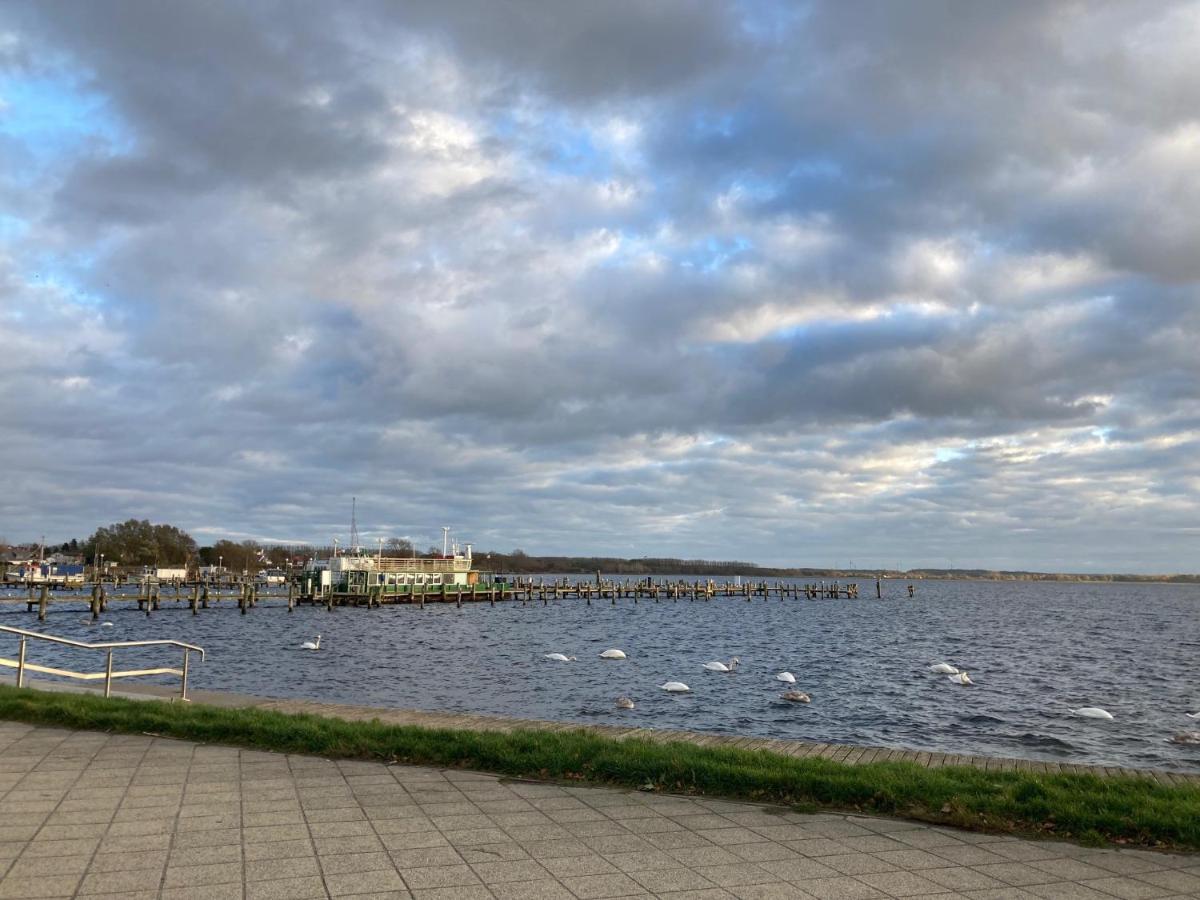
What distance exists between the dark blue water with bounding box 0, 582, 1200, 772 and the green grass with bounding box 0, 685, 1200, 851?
37.8 feet

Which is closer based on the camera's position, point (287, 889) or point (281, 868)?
point (287, 889)

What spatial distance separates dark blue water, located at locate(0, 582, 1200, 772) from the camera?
70.9 feet

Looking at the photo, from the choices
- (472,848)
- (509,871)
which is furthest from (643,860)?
(472,848)

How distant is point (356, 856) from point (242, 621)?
69885 millimetres

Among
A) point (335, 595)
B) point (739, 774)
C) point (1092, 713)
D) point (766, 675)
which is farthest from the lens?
point (335, 595)

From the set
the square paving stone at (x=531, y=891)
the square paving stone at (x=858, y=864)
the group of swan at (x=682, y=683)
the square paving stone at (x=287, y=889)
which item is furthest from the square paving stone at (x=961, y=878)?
the group of swan at (x=682, y=683)

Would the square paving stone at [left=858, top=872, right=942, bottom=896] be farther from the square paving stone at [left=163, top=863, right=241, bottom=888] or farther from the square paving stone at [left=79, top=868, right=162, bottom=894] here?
the square paving stone at [left=79, top=868, right=162, bottom=894]

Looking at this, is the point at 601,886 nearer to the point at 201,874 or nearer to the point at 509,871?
the point at 509,871

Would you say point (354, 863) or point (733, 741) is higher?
point (354, 863)

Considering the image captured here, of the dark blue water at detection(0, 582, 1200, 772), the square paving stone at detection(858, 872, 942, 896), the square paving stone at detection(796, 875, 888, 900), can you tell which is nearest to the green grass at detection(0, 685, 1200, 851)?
the square paving stone at detection(858, 872, 942, 896)

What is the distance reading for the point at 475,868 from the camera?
5645 millimetres

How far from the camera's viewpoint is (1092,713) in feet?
80.0

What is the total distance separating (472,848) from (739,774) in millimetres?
2994

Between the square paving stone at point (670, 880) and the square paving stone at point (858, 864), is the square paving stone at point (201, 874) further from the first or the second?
the square paving stone at point (858, 864)
